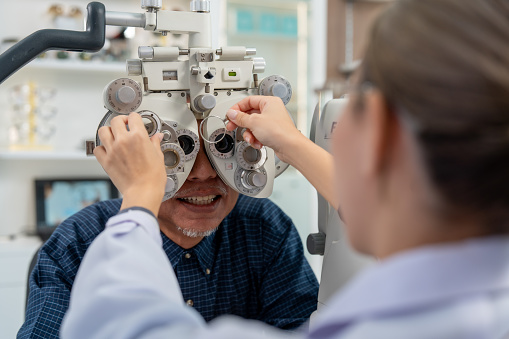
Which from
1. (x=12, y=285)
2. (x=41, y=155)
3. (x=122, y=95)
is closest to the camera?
(x=122, y=95)

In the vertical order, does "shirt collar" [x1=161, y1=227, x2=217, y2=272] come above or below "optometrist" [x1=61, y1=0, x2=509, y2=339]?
below

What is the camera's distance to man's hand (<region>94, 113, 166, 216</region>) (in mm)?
834

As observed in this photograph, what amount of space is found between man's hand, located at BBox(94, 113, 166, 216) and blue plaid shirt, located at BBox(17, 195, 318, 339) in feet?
1.29

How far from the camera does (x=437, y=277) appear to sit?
0.53 metres

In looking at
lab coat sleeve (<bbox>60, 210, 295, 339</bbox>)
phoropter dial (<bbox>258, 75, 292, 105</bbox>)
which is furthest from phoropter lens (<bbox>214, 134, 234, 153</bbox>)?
lab coat sleeve (<bbox>60, 210, 295, 339</bbox>)

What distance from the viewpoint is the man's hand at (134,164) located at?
2.74 ft

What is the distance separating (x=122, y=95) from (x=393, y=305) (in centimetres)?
65

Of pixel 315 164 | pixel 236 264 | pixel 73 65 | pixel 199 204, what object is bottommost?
pixel 236 264

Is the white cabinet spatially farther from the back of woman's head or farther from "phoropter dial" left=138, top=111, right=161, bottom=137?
the back of woman's head

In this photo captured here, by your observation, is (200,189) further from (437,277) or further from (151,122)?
(437,277)

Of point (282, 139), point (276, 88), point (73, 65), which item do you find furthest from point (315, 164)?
point (73, 65)

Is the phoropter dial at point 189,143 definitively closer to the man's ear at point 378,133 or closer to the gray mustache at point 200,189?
Answer: the gray mustache at point 200,189

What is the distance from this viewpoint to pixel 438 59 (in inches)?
20.2

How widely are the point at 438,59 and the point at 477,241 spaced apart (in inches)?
6.6
